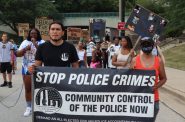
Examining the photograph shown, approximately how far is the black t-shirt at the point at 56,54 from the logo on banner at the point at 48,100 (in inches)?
26.6

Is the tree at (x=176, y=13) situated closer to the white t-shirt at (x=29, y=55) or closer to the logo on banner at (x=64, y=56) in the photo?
the white t-shirt at (x=29, y=55)

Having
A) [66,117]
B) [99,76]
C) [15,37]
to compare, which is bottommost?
[15,37]

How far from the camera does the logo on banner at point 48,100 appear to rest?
6.68 meters

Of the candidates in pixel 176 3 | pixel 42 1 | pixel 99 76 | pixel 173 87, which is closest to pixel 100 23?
pixel 176 3

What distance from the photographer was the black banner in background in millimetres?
6680

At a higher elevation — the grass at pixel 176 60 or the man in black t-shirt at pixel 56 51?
the man in black t-shirt at pixel 56 51

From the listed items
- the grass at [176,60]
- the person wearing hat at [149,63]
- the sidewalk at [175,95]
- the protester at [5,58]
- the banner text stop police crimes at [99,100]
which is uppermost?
the person wearing hat at [149,63]

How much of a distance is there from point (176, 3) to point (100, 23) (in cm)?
889

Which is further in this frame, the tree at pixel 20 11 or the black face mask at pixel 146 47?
the tree at pixel 20 11

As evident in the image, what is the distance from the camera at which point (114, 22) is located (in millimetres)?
99062

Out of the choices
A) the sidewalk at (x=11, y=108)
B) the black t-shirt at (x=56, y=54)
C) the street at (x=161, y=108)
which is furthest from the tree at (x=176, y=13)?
the black t-shirt at (x=56, y=54)

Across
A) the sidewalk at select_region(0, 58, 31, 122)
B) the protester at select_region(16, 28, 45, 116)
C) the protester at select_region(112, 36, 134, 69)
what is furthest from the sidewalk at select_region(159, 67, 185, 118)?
the sidewalk at select_region(0, 58, 31, 122)

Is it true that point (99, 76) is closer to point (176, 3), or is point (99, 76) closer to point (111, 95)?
point (111, 95)

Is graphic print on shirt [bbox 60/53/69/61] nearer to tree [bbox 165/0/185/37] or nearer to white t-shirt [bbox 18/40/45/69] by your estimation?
white t-shirt [bbox 18/40/45/69]
